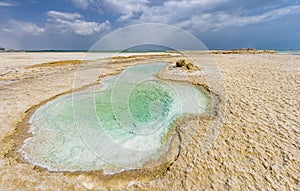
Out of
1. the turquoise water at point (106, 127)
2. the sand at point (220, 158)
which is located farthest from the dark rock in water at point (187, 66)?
the sand at point (220, 158)

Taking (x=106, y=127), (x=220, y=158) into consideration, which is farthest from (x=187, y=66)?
(x=220, y=158)

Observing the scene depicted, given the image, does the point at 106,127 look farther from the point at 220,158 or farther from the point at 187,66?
the point at 187,66

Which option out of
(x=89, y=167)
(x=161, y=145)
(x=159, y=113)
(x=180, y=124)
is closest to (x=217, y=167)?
(x=161, y=145)

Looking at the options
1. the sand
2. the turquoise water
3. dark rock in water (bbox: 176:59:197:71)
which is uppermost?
dark rock in water (bbox: 176:59:197:71)

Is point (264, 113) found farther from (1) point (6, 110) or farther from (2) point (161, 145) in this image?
(1) point (6, 110)

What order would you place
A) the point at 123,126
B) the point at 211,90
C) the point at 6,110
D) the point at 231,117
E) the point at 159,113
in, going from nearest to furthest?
the point at 231,117
the point at 123,126
the point at 6,110
the point at 159,113
the point at 211,90

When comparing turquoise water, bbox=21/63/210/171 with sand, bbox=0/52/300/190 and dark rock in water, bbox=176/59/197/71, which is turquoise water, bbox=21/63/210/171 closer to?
sand, bbox=0/52/300/190

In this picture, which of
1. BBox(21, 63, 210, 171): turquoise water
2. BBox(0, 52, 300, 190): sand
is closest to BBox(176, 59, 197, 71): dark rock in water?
BBox(21, 63, 210, 171): turquoise water

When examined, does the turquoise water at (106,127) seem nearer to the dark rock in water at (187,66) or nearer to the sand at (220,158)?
the sand at (220,158)

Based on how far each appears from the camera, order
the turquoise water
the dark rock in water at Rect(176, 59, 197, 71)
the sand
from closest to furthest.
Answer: the sand < the turquoise water < the dark rock in water at Rect(176, 59, 197, 71)
